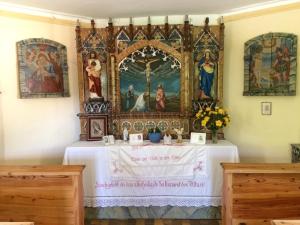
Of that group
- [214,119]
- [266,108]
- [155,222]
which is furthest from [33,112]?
[266,108]

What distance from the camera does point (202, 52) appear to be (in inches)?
142

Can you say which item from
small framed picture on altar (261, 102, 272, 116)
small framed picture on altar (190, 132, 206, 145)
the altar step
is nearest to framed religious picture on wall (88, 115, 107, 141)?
the altar step

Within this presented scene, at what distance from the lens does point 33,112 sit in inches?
138

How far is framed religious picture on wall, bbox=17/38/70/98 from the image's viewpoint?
3.38 meters

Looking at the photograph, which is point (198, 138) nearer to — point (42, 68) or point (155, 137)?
point (155, 137)

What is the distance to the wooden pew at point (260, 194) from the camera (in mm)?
2391

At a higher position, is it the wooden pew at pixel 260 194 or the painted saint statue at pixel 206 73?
the painted saint statue at pixel 206 73

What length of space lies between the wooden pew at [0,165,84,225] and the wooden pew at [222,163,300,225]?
4.34 feet

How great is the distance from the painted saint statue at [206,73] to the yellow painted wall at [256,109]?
0.27m

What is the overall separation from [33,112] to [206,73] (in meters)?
2.24

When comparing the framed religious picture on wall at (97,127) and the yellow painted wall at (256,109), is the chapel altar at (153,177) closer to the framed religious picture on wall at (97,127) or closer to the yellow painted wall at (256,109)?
the framed religious picture on wall at (97,127)

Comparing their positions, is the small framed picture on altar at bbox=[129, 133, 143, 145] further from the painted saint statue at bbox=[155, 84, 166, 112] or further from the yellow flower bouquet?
the yellow flower bouquet

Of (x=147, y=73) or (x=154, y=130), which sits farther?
(x=147, y=73)

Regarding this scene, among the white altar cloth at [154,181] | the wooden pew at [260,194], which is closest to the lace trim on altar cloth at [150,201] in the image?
the white altar cloth at [154,181]
